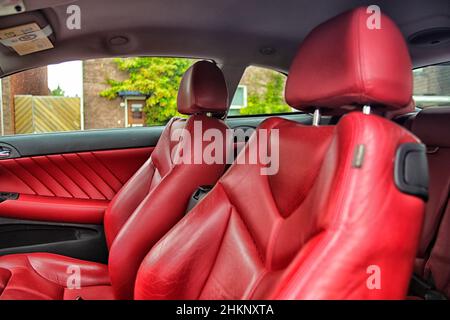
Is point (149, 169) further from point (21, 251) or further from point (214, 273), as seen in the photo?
point (214, 273)

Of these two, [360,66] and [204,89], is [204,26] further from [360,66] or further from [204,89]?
[360,66]

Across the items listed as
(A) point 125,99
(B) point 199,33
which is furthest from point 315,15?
(A) point 125,99

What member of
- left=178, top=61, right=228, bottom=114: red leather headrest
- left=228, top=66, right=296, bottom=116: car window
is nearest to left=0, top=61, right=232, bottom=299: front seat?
left=178, top=61, right=228, bottom=114: red leather headrest

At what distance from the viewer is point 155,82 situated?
310cm

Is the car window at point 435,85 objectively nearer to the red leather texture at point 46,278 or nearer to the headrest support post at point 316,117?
the headrest support post at point 316,117

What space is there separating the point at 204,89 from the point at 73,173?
2.73ft

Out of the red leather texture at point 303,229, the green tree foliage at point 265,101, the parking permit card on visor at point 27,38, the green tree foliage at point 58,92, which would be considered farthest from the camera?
the green tree foliage at point 58,92

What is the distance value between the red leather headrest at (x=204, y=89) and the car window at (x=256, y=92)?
0.66m

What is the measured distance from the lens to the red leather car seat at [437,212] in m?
1.39

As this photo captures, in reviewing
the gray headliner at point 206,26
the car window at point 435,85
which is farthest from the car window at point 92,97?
the car window at point 435,85

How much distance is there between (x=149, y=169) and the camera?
1.83m

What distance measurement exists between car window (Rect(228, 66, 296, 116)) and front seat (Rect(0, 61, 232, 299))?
0.72 metres

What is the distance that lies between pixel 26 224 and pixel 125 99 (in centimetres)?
213

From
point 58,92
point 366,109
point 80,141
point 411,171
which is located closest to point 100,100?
point 58,92
